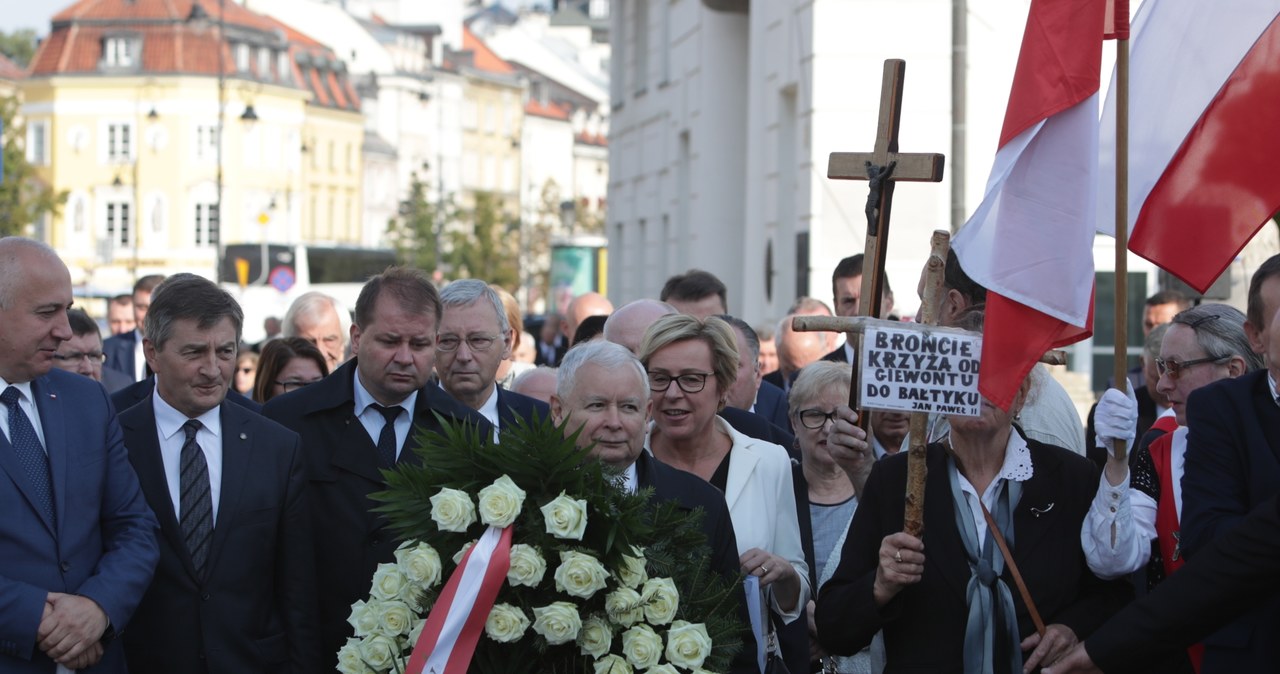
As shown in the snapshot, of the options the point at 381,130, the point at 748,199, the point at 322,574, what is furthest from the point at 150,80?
the point at 322,574

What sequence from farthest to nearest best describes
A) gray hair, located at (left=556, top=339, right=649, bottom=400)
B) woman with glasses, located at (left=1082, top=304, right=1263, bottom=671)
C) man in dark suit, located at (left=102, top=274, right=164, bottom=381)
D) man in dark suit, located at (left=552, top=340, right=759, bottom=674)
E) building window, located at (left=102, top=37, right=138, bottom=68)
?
building window, located at (left=102, top=37, right=138, bottom=68) < man in dark suit, located at (left=102, top=274, right=164, bottom=381) < gray hair, located at (left=556, top=339, right=649, bottom=400) < man in dark suit, located at (left=552, top=340, right=759, bottom=674) < woman with glasses, located at (left=1082, top=304, right=1263, bottom=671)

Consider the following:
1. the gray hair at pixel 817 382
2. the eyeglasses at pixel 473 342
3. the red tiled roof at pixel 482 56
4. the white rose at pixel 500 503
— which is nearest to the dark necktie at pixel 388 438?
the eyeglasses at pixel 473 342

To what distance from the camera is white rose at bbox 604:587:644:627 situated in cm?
505

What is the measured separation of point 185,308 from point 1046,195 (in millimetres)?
2833

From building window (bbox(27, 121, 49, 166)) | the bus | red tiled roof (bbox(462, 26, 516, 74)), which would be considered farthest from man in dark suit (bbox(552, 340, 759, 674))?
red tiled roof (bbox(462, 26, 516, 74))

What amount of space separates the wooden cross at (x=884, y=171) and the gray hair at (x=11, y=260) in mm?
2530

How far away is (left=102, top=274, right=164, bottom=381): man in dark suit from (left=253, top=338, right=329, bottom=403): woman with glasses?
4.10 metres

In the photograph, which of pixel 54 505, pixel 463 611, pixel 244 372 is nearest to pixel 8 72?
pixel 244 372

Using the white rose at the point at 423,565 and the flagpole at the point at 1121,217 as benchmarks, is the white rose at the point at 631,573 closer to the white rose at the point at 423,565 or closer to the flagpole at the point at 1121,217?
the white rose at the point at 423,565

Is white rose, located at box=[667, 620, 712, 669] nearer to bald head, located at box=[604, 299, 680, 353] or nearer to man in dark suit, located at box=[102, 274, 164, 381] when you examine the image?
bald head, located at box=[604, 299, 680, 353]

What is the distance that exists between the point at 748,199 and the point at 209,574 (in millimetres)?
15568

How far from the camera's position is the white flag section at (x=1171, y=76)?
21.1 feet

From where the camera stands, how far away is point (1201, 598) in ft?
15.9

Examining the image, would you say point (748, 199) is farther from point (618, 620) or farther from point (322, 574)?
point (618, 620)
